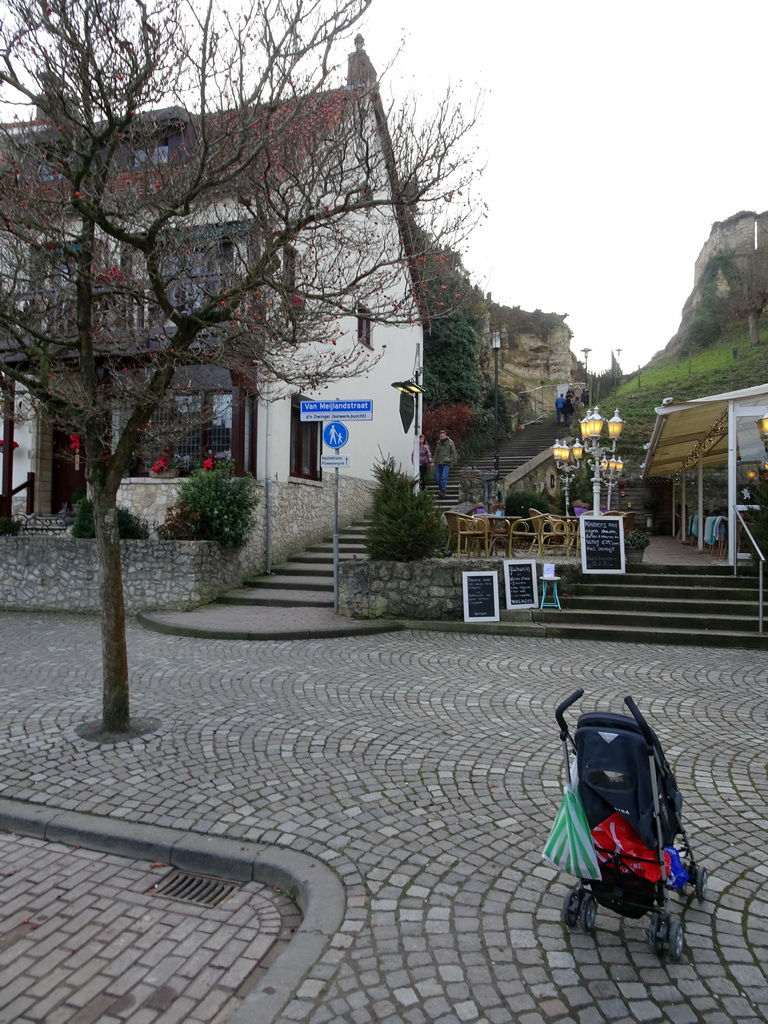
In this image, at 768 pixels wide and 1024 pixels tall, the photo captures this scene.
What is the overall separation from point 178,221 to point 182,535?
6.03 metres

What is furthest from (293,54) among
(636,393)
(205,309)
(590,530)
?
(636,393)

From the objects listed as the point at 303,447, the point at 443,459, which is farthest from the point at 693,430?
the point at 303,447

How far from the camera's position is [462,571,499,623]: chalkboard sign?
31.9 feet

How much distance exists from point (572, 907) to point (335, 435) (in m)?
8.06

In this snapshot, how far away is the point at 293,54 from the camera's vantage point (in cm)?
541

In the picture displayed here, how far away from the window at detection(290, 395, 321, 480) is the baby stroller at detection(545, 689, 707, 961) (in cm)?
1282

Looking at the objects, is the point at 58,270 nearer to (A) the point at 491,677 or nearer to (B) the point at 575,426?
(A) the point at 491,677

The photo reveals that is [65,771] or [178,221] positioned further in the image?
[178,221]

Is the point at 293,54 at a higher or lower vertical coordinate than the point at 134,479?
higher

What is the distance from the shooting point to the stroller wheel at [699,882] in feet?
9.68

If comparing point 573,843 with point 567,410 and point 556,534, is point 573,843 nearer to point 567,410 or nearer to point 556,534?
point 556,534

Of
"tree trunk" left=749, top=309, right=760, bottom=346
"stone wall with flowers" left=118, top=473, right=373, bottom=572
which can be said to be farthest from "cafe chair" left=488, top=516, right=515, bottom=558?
"tree trunk" left=749, top=309, right=760, bottom=346

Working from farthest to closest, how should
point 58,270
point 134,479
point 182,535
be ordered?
point 134,479 < point 182,535 < point 58,270

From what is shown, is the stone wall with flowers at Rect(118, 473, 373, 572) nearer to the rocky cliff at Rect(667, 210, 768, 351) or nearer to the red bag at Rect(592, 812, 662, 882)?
the red bag at Rect(592, 812, 662, 882)
